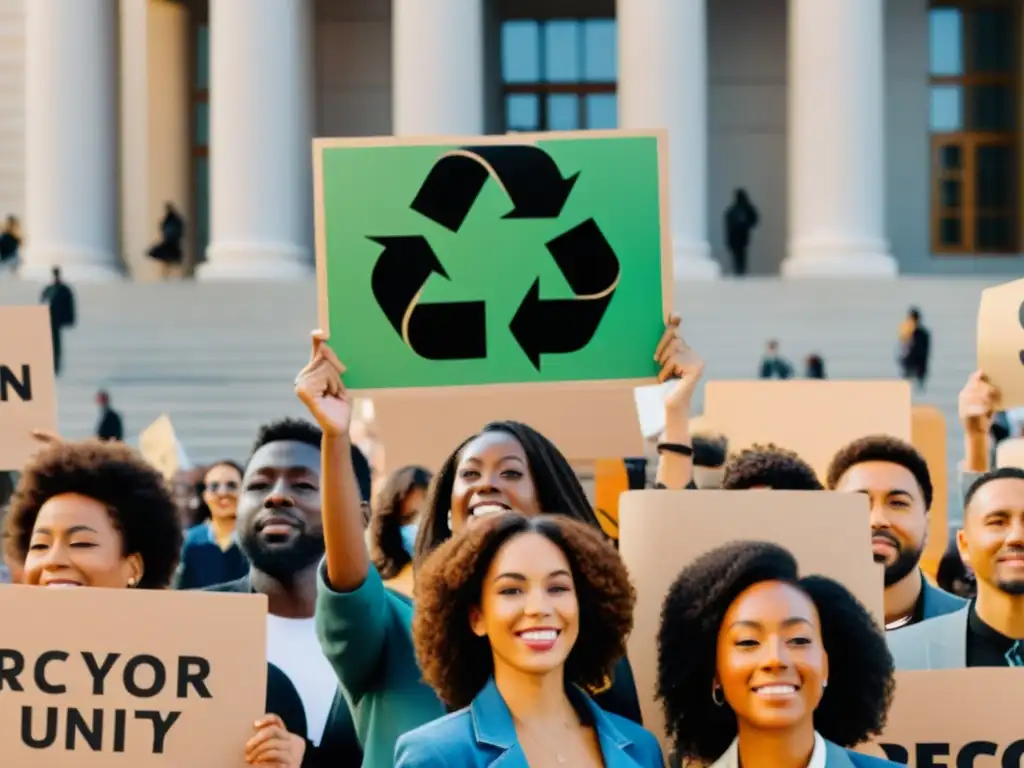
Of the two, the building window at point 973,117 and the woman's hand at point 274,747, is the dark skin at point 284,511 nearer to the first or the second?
the woman's hand at point 274,747

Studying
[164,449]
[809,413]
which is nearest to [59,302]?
[164,449]

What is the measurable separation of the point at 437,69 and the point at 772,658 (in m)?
29.0

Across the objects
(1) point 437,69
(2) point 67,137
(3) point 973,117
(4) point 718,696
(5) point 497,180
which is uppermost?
(1) point 437,69

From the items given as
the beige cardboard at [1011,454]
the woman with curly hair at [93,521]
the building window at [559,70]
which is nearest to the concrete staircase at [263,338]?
the building window at [559,70]

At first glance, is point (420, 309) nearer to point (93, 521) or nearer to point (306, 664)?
point (306, 664)

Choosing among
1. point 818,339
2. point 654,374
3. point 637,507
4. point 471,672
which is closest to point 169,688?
point 471,672

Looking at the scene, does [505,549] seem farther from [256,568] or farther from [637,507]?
[256,568]

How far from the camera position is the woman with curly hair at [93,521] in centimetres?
561

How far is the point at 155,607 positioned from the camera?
5227 mm

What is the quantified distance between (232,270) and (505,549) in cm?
2933

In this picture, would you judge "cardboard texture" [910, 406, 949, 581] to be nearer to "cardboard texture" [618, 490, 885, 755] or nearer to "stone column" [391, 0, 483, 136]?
"cardboard texture" [618, 490, 885, 755]

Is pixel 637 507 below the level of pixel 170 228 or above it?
below

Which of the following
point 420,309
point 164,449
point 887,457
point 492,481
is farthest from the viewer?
point 164,449

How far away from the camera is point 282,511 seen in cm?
610
